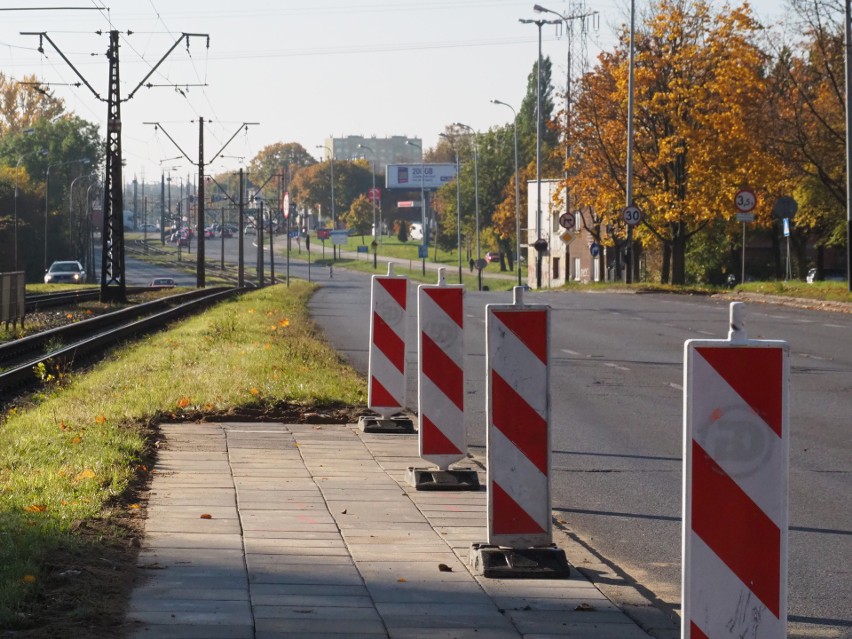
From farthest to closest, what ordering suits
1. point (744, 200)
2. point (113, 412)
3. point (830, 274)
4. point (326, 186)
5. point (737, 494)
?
1. point (326, 186)
2. point (830, 274)
3. point (744, 200)
4. point (113, 412)
5. point (737, 494)

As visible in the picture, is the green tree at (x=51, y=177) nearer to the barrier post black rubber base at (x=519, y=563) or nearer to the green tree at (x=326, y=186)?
the green tree at (x=326, y=186)

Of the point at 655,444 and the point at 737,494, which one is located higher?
the point at 737,494

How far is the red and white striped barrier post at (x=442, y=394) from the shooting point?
8.54 metres

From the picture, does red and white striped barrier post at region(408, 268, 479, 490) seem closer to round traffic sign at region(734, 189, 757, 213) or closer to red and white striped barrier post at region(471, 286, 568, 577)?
red and white striped barrier post at region(471, 286, 568, 577)

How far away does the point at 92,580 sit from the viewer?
5.55 meters

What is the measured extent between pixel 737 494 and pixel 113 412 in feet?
26.6

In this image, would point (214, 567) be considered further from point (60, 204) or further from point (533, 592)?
point (60, 204)

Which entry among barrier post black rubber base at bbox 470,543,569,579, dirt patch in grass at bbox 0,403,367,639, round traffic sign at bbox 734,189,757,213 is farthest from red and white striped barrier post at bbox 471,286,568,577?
round traffic sign at bbox 734,189,757,213

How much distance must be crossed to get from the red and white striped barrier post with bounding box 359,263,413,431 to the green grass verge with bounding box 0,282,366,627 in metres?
1.46

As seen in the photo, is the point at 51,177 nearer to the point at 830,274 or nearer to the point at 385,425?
the point at 830,274

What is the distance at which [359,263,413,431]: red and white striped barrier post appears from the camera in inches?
429

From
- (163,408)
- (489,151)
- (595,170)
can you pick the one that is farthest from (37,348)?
(489,151)

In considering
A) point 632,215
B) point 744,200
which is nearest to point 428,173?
point 632,215

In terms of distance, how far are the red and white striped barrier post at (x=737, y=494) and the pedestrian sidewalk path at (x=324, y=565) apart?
1.04 m
